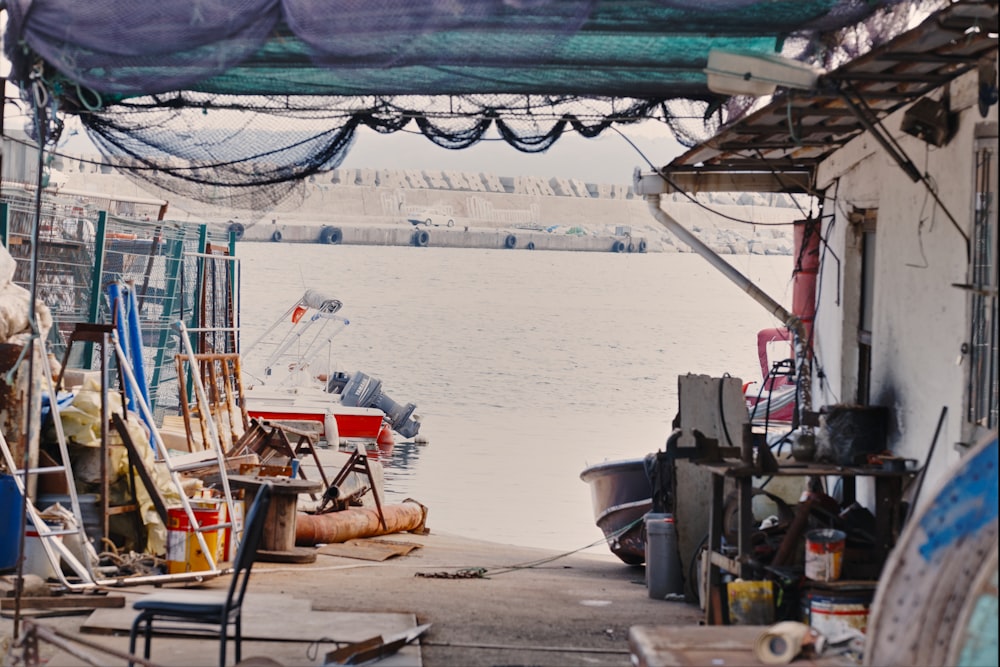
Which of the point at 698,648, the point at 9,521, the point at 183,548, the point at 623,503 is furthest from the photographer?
the point at 623,503

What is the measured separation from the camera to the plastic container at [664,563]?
9.73m

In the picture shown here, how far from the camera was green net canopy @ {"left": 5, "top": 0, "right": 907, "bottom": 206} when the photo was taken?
22.8ft

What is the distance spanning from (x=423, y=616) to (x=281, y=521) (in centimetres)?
264

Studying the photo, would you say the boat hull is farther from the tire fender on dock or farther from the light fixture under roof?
the tire fender on dock

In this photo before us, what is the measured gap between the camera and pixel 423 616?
27.5 ft

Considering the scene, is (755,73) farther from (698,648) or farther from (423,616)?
(423,616)

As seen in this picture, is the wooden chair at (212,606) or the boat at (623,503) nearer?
the wooden chair at (212,606)

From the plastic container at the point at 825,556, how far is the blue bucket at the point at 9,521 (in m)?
5.27

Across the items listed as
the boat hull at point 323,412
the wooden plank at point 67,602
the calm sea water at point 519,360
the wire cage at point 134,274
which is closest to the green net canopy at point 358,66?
the wooden plank at point 67,602

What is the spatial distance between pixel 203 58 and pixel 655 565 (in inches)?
195

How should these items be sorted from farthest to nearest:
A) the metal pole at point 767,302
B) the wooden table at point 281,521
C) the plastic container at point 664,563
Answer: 1. the metal pole at point 767,302
2. the wooden table at point 281,521
3. the plastic container at point 664,563

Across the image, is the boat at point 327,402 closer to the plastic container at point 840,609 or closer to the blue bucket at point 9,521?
the blue bucket at point 9,521

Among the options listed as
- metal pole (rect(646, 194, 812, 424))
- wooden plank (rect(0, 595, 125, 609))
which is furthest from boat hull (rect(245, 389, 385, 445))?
wooden plank (rect(0, 595, 125, 609))

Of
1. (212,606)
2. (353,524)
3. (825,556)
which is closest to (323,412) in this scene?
(353,524)
